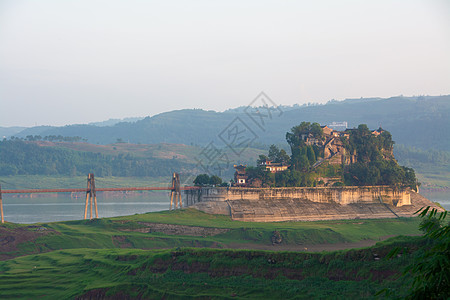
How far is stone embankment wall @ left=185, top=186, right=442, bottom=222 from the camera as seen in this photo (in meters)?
88.6

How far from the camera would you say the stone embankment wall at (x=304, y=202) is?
8862 cm

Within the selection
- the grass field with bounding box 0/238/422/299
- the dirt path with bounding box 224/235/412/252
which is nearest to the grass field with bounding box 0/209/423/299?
the grass field with bounding box 0/238/422/299

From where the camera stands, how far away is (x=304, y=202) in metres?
95.4

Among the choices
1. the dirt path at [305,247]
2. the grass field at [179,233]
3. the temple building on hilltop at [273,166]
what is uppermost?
the temple building on hilltop at [273,166]

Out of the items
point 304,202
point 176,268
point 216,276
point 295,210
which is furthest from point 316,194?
point 216,276

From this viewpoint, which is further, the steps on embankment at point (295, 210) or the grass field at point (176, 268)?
the steps on embankment at point (295, 210)

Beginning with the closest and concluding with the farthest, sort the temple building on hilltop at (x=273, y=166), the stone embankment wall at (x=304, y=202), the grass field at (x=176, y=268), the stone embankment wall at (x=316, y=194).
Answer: the grass field at (x=176, y=268) < the stone embankment wall at (x=304, y=202) < the stone embankment wall at (x=316, y=194) < the temple building on hilltop at (x=273, y=166)

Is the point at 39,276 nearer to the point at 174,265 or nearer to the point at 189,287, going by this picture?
the point at 174,265

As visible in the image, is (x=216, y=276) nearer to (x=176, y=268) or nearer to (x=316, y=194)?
(x=176, y=268)

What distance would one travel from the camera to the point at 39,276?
49344 mm

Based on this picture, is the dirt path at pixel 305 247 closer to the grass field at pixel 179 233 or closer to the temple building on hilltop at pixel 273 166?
the grass field at pixel 179 233

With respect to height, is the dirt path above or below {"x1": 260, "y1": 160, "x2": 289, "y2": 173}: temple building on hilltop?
below

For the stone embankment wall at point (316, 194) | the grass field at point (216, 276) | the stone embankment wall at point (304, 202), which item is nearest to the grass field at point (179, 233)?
the stone embankment wall at point (304, 202)

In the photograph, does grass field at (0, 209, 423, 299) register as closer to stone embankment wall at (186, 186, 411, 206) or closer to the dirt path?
the dirt path
